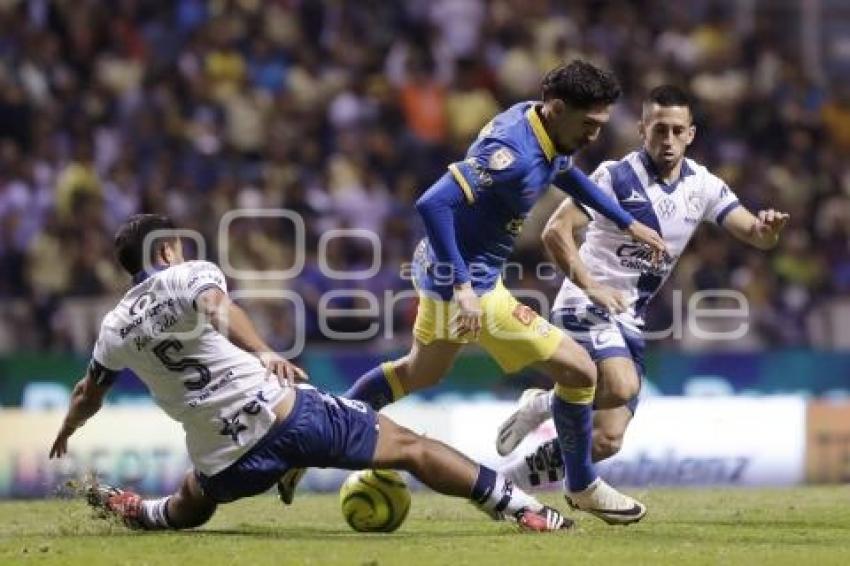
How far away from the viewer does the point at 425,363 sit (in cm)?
1095

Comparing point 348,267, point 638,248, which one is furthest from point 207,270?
point 348,267

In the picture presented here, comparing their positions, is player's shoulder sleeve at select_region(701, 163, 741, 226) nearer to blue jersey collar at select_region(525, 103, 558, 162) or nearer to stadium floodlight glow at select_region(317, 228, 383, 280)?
blue jersey collar at select_region(525, 103, 558, 162)

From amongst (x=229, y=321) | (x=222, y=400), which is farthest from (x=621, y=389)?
(x=229, y=321)

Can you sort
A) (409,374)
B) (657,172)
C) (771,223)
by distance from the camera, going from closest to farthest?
(409,374), (771,223), (657,172)

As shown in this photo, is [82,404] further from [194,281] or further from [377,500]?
[377,500]

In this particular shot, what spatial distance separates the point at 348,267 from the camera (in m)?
18.1

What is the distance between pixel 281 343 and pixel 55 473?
3.13 m

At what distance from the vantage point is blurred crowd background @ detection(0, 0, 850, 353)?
17.9 meters

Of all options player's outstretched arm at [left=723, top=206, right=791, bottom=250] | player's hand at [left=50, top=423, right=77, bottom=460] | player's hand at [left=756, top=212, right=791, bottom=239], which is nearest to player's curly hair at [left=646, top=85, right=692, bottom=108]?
player's outstretched arm at [left=723, top=206, right=791, bottom=250]

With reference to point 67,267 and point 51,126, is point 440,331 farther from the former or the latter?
point 51,126

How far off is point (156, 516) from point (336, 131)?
9898mm

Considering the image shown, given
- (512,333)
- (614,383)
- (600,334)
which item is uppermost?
(600,334)

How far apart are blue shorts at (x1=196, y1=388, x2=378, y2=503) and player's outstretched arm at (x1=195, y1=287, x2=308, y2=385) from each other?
0.31 meters

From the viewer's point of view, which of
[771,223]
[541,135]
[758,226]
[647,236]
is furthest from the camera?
[758,226]
